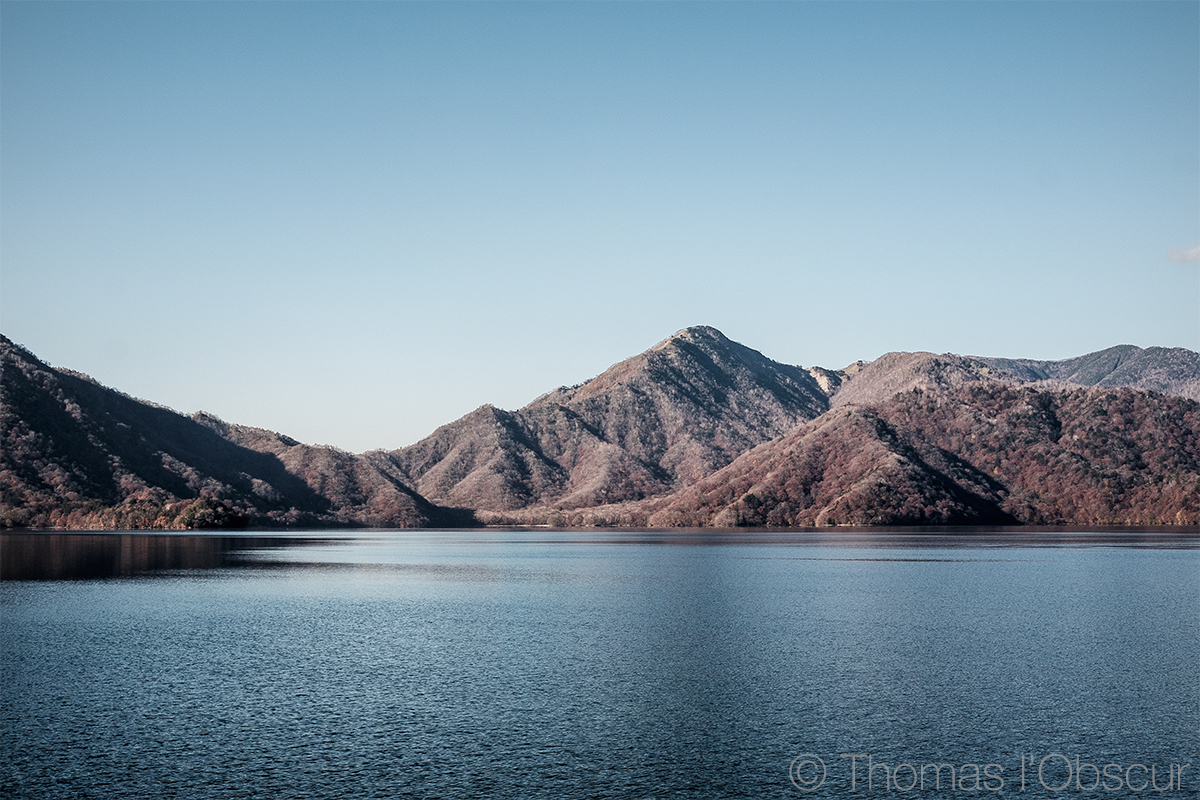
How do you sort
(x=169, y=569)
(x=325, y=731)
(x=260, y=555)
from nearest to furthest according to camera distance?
1. (x=325, y=731)
2. (x=169, y=569)
3. (x=260, y=555)

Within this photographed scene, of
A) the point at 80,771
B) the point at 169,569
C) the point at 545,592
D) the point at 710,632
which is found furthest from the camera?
the point at 169,569

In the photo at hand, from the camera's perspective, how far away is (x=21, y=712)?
35.1 m

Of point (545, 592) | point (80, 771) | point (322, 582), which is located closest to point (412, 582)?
point (322, 582)

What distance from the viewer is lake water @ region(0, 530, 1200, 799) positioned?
1104 inches

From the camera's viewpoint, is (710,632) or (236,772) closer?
(236,772)

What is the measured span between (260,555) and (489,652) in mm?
105453

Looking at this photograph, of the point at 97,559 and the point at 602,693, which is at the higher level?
the point at 602,693

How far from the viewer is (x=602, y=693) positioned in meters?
38.6

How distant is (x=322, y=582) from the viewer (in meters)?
93.6

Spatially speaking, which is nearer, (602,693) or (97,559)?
(602,693)

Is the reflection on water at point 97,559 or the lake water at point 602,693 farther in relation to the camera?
the reflection on water at point 97,559

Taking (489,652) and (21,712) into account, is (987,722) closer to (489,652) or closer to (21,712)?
(489,652)

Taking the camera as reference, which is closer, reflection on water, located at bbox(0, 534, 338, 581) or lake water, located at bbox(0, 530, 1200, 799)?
lake water, located at bbox(0, 530, 1200, 799)

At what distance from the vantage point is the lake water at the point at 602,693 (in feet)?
92.0
